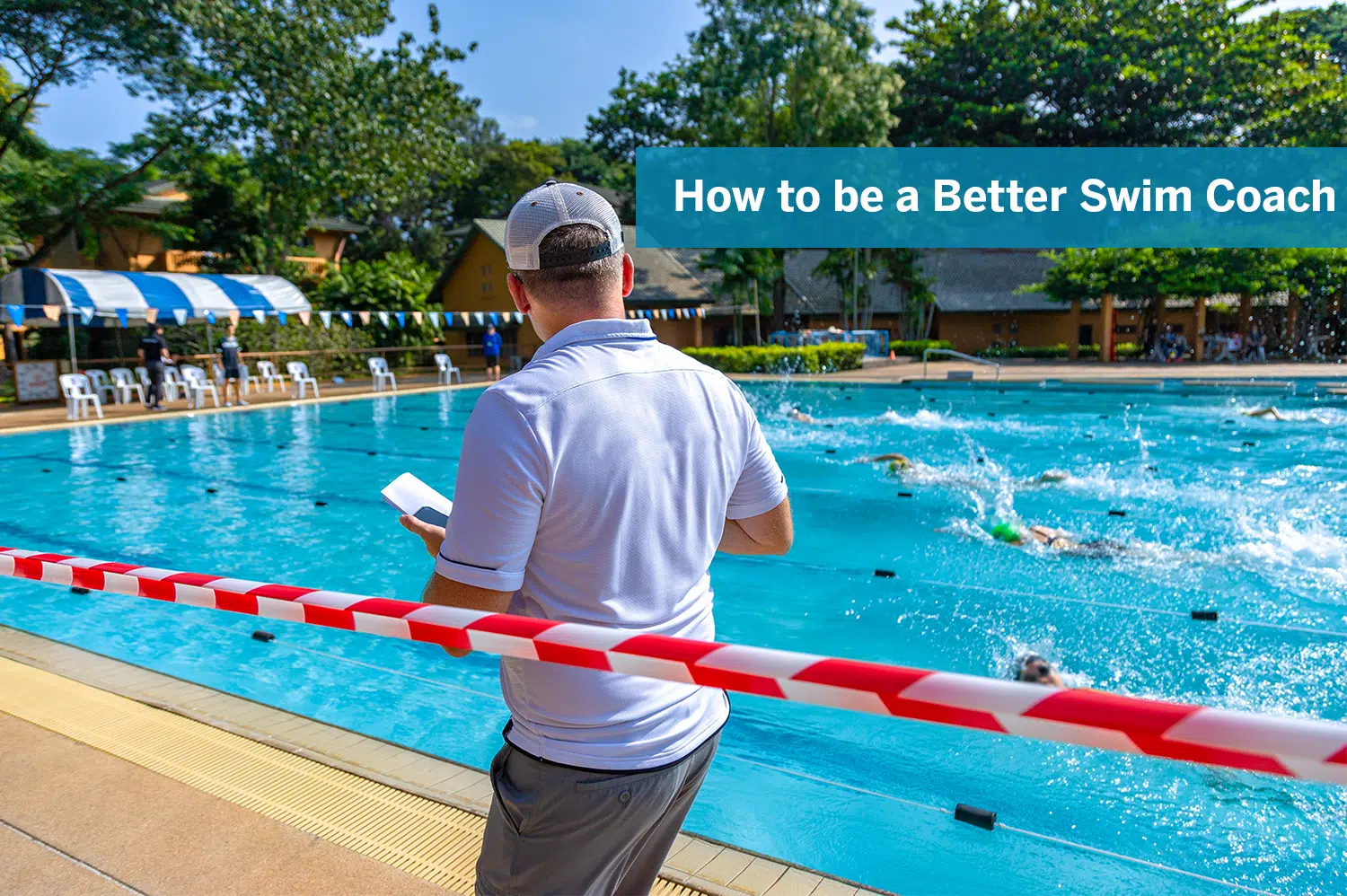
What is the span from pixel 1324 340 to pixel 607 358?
40.4 meters

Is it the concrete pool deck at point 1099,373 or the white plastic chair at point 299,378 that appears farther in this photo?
the concrete pool deck at point 1099,373

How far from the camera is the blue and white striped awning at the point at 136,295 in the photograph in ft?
66.2

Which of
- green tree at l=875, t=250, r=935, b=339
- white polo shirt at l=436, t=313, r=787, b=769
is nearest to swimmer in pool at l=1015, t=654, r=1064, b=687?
white polo shirt at l=436, t=313, r=787, b=769

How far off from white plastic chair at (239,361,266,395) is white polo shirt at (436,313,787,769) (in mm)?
22740

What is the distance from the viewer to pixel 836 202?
33469mm

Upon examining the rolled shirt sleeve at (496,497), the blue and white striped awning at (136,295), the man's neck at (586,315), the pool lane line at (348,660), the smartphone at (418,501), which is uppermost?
the blue and white striped awning at (136,295)

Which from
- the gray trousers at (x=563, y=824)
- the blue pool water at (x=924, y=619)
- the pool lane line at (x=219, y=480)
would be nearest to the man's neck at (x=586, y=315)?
the gray trousers at (x=563, y=824)

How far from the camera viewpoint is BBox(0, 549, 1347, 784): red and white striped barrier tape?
1.25 meters

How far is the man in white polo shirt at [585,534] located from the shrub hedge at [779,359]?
2785 cm

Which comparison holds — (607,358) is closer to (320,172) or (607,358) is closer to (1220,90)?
(320,172)

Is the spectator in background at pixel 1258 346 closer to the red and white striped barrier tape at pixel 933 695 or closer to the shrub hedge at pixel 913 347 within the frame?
the shrub hedge at pixel 913 347

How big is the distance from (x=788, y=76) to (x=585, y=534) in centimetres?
3534

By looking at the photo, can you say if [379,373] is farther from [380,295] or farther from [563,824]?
[563,824]

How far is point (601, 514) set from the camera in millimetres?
1413
